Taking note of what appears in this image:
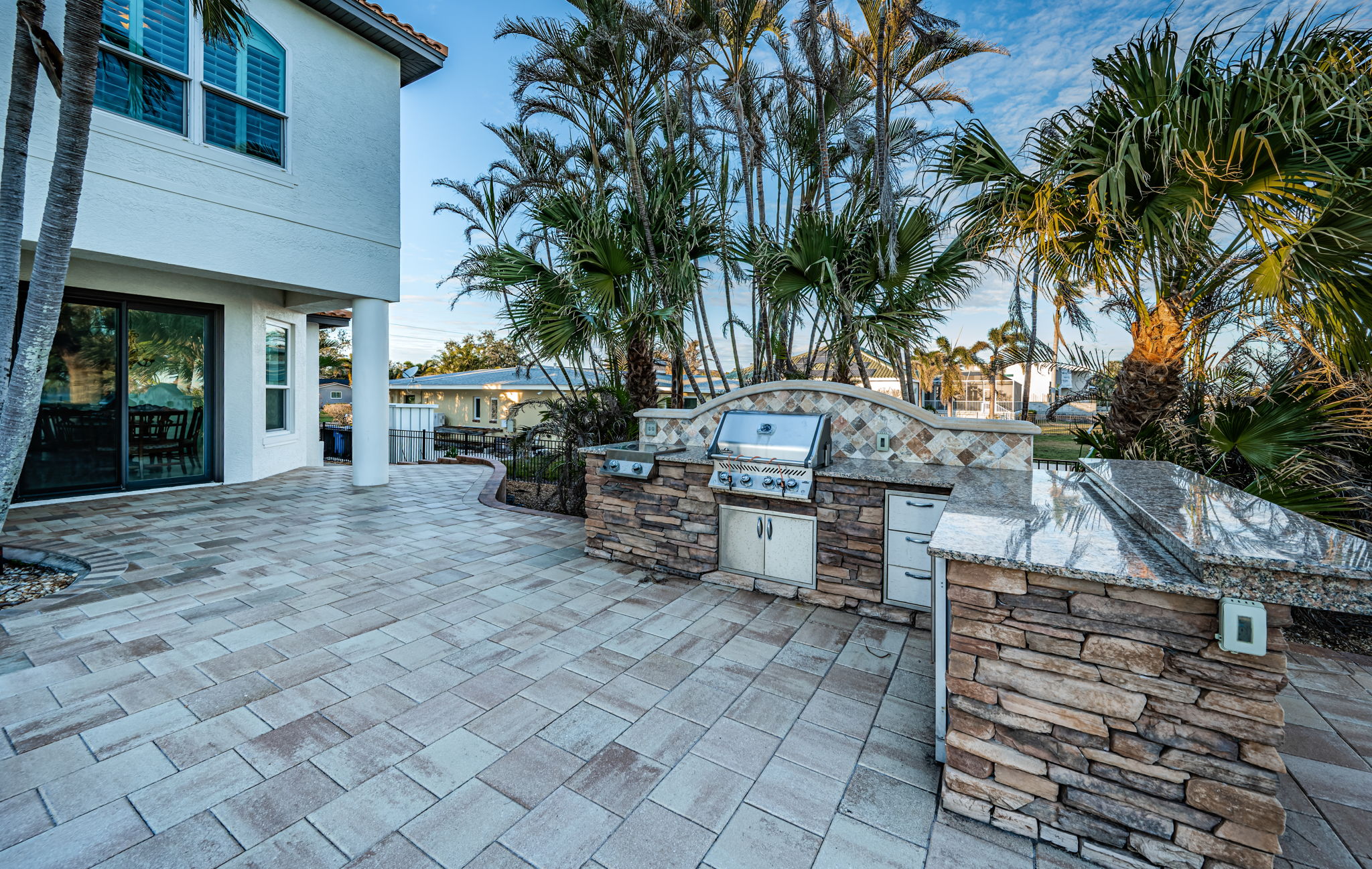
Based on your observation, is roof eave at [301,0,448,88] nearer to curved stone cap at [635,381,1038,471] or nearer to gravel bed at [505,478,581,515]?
gravel bed at [505,478,581,515]

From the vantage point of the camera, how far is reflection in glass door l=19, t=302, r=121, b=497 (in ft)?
19.9

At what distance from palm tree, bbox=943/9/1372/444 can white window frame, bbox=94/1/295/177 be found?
725 cm

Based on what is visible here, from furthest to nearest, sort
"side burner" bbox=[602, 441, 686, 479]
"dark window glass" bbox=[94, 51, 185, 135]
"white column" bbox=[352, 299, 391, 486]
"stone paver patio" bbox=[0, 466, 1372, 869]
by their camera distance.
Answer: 1. "white column" bbox=[352, 299, 391, 486]
2. "dark window glass" bbox=[94, 51, 185, 135]
3. "side burner" bbox=[602, 441, 686, 479]
4. "stone paver patio" bbox=[0, 466, 1372, 869]

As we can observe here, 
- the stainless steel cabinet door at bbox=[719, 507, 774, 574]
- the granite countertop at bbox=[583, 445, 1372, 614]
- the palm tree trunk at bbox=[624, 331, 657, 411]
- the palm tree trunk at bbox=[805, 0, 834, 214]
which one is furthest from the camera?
the palm tree trunk at bbox=[624, 331, 657, 411]

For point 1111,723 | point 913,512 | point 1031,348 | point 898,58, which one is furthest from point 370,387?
point 1031,348

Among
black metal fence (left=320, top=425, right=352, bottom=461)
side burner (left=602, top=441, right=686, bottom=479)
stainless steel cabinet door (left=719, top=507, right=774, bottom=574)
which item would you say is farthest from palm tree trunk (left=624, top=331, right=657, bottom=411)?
black metal fence (left=320, top=425, right=352, bottom=461)

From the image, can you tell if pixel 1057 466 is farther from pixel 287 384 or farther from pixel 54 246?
pixel 287 384

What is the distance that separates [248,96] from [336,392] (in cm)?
2054

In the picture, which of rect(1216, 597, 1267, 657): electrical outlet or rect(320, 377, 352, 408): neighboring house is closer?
rect(1216, 597, 1267, 657): electrical outlet

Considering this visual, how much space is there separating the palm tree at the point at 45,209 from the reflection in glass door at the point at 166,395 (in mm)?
3783

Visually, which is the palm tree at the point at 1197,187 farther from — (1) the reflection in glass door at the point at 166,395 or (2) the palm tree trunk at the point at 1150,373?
(1) the reflection in glass door at the point at 166,395

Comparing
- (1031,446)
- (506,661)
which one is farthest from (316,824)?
(1031,446)

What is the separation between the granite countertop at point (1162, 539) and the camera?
133 cm

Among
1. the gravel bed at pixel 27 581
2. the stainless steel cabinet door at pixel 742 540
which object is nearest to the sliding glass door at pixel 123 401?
the gravel bed at pixel 27 581
